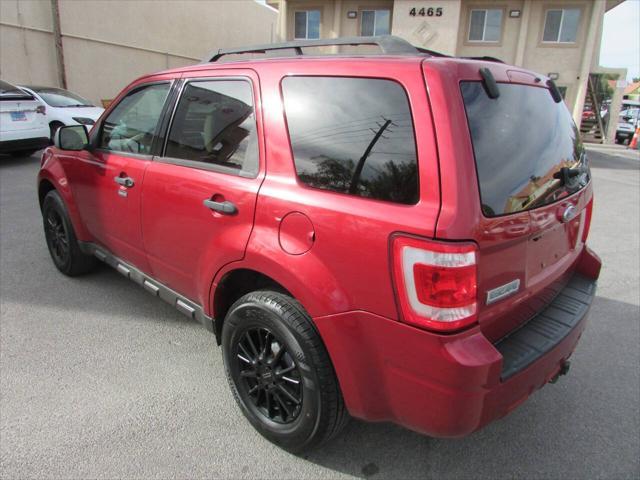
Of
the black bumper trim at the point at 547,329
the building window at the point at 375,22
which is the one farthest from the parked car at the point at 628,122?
the black bumper trim at the point at 547,329

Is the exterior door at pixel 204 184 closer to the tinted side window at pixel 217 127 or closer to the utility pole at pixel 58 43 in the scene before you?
the tinted side window at pixel 217 127

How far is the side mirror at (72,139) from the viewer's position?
3.36 meters

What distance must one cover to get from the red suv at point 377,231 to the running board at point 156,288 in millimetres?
24

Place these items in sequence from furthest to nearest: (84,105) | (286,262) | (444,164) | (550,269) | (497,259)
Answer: (84,105), (550,269), (286,262), (497,259), (444,164)

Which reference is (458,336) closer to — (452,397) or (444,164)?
(452,397)

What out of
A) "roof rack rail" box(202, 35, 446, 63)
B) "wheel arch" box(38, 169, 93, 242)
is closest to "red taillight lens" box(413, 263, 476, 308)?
"roof rack rail" box(202, 35, 446, 63)

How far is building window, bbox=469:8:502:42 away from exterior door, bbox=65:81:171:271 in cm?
2005

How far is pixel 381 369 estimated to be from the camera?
1818 mm

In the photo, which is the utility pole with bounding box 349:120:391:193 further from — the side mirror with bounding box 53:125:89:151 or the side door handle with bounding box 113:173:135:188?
the side mirror with bounding box 53:125:89:151

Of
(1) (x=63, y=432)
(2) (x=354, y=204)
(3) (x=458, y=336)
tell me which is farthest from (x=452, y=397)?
(1) (x=63, y=432)

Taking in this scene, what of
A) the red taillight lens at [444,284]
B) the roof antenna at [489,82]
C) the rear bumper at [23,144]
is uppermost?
the roof antenna at [489,82]

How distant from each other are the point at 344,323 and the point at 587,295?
1454 mm

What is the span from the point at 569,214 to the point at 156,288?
2458 millimetres

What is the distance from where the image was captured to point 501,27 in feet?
64.5
